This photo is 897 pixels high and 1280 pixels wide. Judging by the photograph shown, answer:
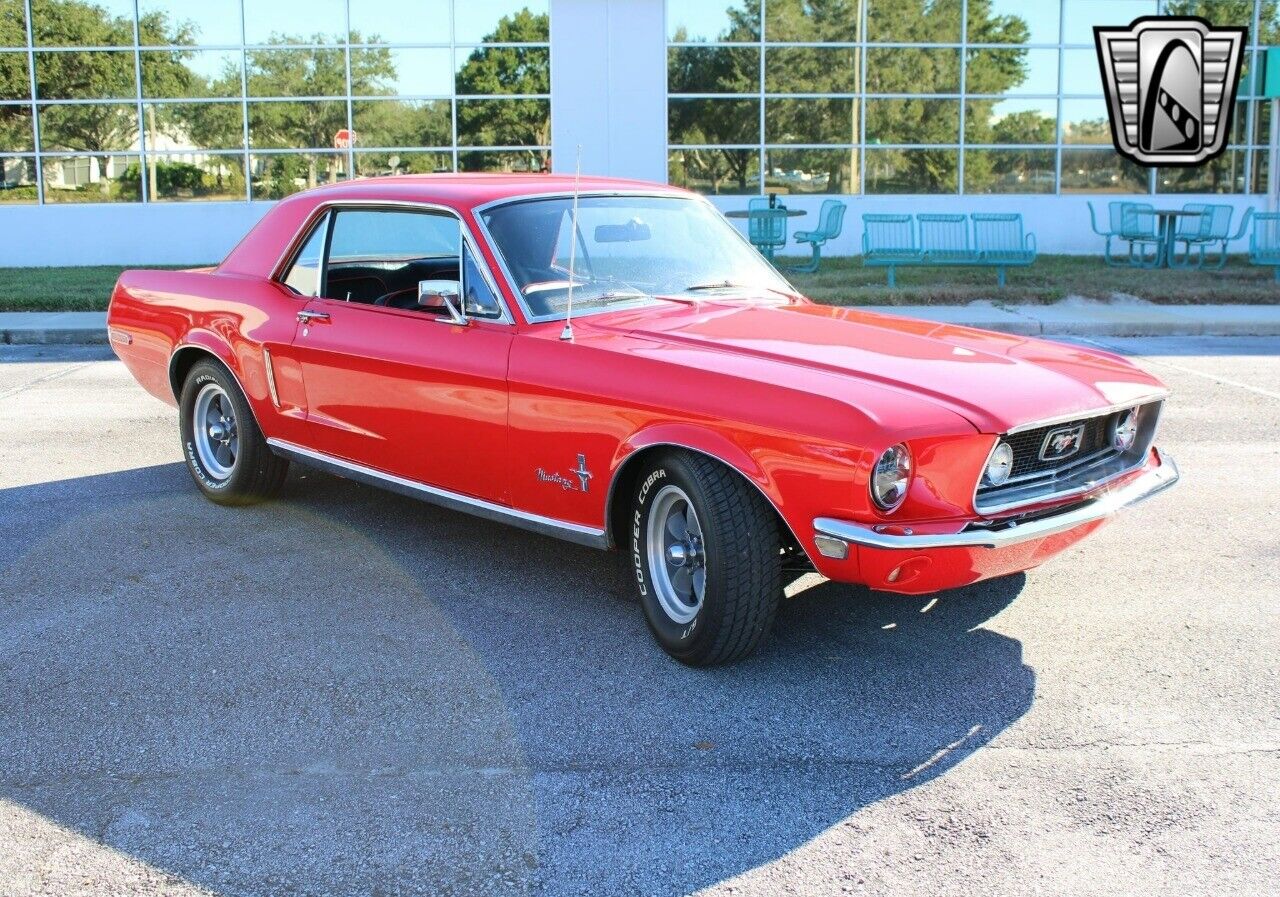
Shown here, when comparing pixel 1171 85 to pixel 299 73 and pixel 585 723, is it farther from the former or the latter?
pixel 585 723

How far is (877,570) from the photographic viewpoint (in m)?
4.02

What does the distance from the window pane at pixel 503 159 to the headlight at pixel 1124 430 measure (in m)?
18.5

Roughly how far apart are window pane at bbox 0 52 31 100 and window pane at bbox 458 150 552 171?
7156 millimetres

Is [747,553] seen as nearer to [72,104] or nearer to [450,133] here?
[450,133]

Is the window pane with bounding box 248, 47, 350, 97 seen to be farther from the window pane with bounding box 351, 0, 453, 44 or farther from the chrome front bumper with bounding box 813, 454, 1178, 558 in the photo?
the chrome front bumper with bounding box 813, 454, 1178, 558

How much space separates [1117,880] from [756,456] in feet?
5.15

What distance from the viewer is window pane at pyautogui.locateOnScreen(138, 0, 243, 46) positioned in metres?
22.5

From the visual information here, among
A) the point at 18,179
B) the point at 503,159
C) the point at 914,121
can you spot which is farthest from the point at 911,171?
the point at 18,179

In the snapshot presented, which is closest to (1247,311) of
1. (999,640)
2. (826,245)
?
(826,245)

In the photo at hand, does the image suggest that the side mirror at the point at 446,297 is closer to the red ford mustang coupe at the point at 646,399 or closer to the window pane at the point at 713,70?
the red ford mustang coupe at the point at 646,399

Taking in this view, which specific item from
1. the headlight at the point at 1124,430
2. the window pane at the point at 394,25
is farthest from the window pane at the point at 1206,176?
the headlight at the point at 1124,430

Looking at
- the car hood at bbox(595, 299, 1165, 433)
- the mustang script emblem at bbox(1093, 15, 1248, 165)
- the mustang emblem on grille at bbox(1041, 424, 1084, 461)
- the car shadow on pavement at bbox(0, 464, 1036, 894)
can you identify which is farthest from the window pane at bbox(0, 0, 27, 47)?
the mustang emblem on grille at bbox(1041, 424, 1084, 461)

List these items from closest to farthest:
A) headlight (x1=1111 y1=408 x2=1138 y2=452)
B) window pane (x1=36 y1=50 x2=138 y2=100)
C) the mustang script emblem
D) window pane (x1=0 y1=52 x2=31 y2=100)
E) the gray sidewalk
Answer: headlight (x1=1111 y1=408 x2=1138 y2=452), the gray sidewalk, the mustang script emblem, window pane (x1=0 y1=52 x2=31 y2=100), window pane (x1=36 y1=50 x2=138 y2=100)

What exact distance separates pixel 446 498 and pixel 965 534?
2155 mm
